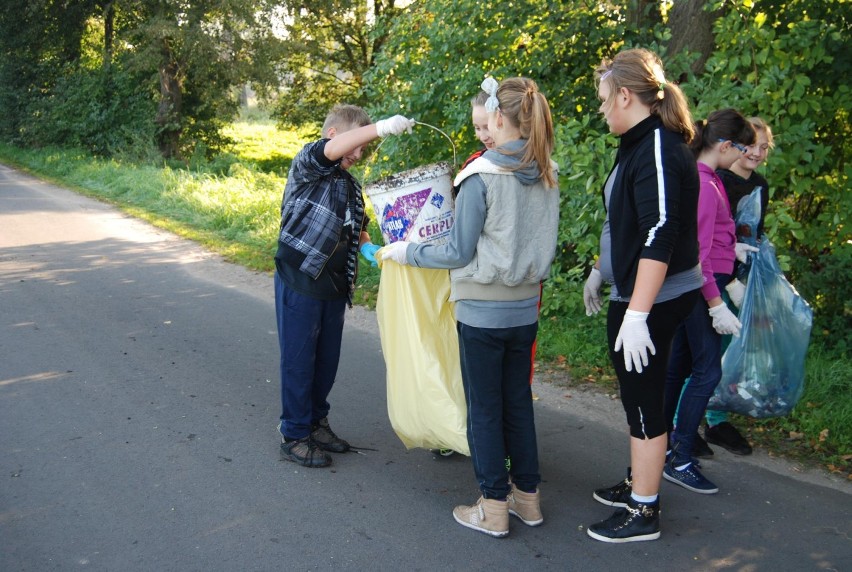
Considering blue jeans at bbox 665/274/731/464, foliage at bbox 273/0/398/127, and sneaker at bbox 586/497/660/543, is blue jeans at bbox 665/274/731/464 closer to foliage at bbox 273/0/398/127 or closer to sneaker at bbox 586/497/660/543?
sneaker at bbox 586/497/660/543

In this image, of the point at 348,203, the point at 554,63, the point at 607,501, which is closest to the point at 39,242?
the point at 554,63

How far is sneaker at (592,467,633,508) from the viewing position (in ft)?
12.1

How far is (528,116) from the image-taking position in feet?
10.3

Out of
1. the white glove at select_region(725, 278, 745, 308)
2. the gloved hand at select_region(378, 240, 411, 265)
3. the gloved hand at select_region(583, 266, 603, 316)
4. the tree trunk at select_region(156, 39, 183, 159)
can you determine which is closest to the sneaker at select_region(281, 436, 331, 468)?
the gloved hand at select_region(378, 240, 411, 265)

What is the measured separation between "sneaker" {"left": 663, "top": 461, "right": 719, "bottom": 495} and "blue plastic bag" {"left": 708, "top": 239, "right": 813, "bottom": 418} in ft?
1.58

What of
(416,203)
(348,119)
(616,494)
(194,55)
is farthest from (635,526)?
(194,55)

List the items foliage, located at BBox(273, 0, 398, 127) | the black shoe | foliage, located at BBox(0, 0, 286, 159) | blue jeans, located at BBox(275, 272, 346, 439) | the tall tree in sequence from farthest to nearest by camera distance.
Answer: foliage, located at BBox(273, 0, 398, 127)
foliage, located at BBox(0, 0, 286, 159)
the tall tree
the black shoe
blue jeans, located at BBox(275, 272, 346, 439)

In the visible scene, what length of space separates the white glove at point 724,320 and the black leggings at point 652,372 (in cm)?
55

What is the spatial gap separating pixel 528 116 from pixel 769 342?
1884 mm

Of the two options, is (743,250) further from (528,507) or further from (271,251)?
(271,251)

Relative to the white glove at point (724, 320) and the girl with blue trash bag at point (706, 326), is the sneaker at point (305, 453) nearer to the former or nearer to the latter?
the girl with blue trash bag at point (706, 326)

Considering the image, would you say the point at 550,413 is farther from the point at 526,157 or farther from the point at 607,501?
the point at 526,157

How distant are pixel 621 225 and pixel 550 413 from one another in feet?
6.76

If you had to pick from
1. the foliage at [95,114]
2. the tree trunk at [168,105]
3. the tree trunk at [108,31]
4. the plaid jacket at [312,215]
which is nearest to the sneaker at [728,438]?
the plaid jacket at [312,215]
